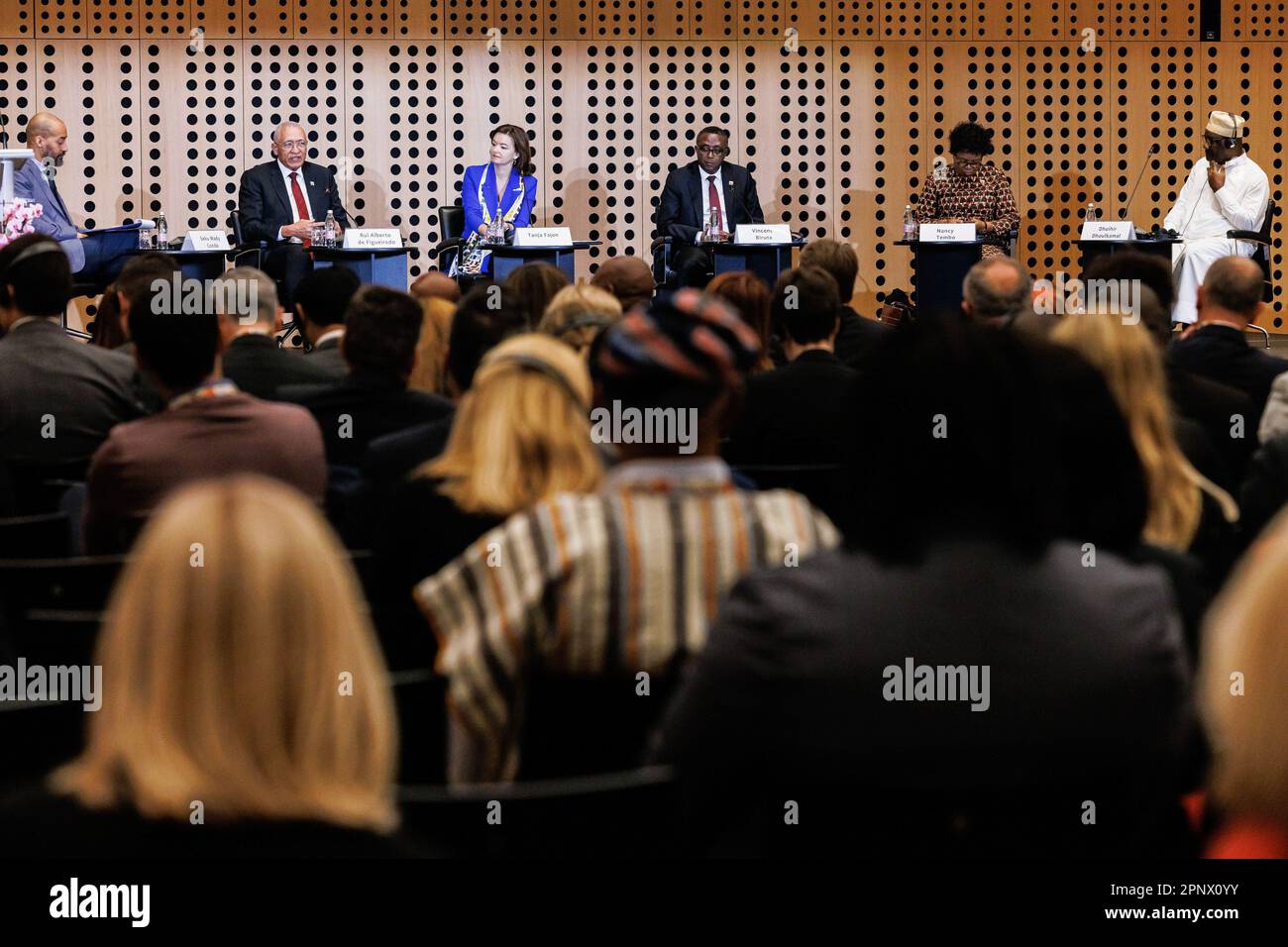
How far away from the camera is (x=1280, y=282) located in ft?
44.4

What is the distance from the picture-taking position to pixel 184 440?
357 cm

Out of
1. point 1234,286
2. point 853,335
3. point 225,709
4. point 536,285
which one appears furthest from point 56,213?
point 225,709

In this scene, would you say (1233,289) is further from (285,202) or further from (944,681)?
(285,202)

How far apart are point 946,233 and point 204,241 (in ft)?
15.5

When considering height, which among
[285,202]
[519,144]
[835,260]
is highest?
[519,144]

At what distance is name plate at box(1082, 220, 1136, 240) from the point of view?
10.9 meters

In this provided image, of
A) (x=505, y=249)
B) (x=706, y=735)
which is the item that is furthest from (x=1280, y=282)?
(x=706, y=735)

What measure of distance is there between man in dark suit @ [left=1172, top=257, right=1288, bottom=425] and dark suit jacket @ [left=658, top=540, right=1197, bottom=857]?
3.38m

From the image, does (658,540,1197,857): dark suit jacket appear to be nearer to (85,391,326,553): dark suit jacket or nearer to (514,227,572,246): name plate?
(85,391,326,553): dark suit jacket

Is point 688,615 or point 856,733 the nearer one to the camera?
point 856,733

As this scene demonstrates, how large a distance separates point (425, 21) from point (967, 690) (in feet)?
38.4

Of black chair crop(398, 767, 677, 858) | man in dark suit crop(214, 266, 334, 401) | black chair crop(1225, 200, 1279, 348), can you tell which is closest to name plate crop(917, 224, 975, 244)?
black chair crop(1225, 200, 1279, 348)

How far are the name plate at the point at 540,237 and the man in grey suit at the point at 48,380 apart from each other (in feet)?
18.9
